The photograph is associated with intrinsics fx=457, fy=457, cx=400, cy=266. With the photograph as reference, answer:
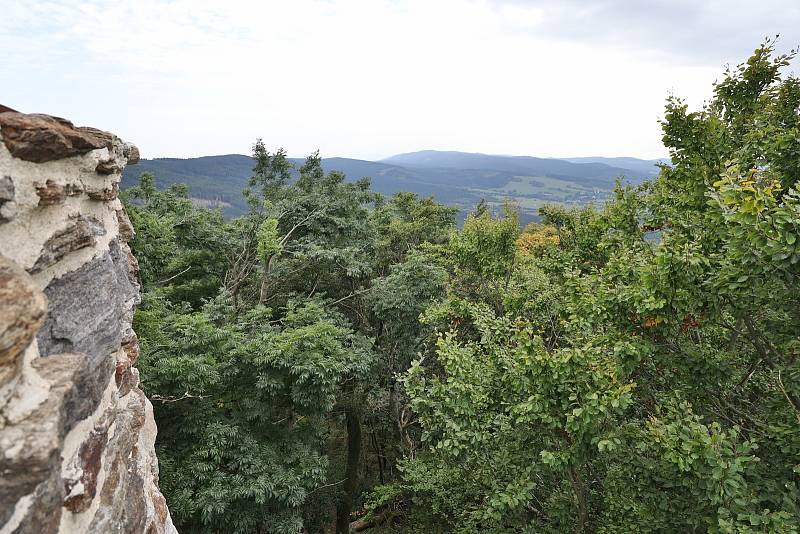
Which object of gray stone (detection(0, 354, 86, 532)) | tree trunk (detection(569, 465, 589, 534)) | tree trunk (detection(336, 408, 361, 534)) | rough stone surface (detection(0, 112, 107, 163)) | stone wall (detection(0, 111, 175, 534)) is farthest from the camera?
tree trunk (detection(336, 408, 361, 534))

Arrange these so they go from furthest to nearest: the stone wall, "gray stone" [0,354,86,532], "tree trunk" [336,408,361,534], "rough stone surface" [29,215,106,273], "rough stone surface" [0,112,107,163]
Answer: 1. "tree trunk" [336,408,361,534]
2. "rough stone surface" [29,215,106,273]
3. "rough stone surface" [0,112,107,163]
4. the stone wall
5. "gray stone" [0,354,86,532]

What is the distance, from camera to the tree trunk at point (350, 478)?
539 inches

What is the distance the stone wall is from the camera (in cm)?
152

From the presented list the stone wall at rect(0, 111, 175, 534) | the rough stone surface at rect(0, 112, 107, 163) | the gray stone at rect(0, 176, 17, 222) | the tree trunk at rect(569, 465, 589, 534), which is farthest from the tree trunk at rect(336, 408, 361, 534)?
the gray stone at rect(0, 176, 17, 222)

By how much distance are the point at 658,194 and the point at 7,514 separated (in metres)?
7.82

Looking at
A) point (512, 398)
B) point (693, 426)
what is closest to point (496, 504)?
point (512, 398)

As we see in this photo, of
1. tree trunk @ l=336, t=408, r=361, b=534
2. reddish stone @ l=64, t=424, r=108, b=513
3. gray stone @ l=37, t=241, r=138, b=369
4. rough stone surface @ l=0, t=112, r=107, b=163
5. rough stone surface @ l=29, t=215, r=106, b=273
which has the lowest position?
tree trunk @ l=336, t=408, r=361, b=534

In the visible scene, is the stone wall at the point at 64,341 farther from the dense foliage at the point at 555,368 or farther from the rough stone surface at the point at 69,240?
the dense foliage at the point at 555,368

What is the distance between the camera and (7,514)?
1.45m

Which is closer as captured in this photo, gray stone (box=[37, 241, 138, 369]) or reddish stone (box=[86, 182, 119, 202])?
gray stone (box=[37, 241, 138, 369])

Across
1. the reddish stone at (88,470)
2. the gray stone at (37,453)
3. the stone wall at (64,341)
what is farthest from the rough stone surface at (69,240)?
the reddish stone at (88,470)

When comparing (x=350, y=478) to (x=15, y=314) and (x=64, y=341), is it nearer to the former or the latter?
(x=64, y=341)

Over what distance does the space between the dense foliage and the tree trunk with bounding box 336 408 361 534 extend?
0.07 m

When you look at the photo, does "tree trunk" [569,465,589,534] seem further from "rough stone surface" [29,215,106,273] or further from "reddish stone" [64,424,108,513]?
"rough stone surface" [29,215,106,273]
